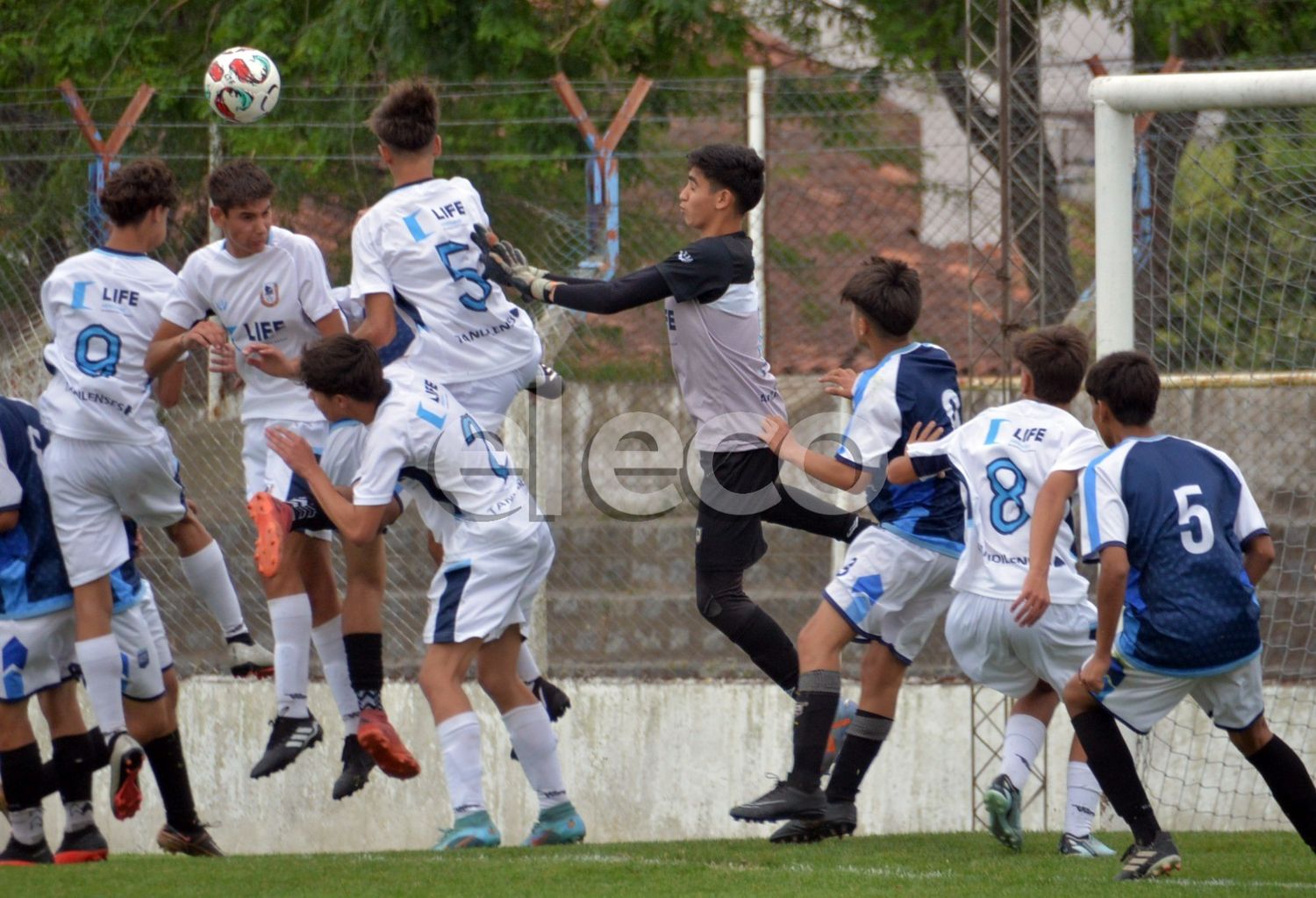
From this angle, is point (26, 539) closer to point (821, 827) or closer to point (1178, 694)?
point (821, 827)

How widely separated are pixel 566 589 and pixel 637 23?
3844 millimetres

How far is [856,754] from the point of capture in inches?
231

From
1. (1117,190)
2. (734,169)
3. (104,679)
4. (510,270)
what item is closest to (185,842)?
(104,679)

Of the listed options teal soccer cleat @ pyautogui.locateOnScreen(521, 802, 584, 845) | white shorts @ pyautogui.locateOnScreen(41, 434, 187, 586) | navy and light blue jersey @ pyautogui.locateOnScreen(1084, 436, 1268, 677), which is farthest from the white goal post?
white shorts @ pyautogui.locateOnScreen(41, 434, 187, 586)

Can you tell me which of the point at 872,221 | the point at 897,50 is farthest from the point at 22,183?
the point at 897,50

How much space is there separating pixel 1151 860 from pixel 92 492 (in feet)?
13.2

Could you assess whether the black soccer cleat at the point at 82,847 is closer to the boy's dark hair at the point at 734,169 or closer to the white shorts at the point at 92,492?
the white shorts at the point at 92,492

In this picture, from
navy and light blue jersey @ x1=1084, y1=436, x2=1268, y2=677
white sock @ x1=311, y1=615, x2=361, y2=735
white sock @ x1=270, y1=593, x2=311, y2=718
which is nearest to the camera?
navy and light blue jersey @ x1=1084, y1=436, x2=1268, y2=677

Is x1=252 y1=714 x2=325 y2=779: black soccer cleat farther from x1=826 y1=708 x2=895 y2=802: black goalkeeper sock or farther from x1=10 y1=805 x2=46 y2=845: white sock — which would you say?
x1=826 y1=708 x2=895 y2=802: black goalkeeper sock

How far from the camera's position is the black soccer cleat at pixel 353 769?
611cm

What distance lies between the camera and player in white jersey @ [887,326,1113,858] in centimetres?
538

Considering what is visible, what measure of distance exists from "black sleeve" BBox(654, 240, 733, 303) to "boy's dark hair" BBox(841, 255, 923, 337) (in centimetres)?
46

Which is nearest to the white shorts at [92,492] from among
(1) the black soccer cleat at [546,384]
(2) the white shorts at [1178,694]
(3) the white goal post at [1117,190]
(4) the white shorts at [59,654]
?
(4) the white shorts at [59,654]

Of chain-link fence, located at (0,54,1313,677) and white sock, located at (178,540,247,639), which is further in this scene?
chain-link fence, located at (0,54,1313,677)
